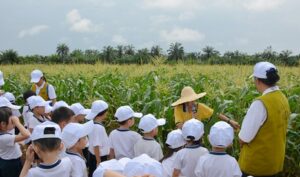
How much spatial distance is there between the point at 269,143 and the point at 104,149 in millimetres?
2141

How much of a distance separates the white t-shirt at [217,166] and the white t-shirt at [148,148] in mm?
942

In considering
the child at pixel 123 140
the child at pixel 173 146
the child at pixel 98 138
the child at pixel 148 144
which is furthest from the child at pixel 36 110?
the child at pixel 173 146

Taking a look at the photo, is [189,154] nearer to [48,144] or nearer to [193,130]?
[193,130]

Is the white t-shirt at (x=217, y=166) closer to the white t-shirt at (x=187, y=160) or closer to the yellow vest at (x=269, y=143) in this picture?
the white t-shirt at (x=187, y=160)

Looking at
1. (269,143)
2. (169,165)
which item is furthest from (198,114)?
(269,143)

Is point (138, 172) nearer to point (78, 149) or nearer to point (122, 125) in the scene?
point (78, 149)

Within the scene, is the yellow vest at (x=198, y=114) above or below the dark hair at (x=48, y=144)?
below

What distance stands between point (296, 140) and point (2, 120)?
393 cm

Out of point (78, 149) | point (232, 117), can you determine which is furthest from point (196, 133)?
point (232, 117)

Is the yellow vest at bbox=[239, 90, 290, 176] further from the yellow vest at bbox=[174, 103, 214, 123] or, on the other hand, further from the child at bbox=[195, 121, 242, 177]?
the yellow vest at bbox=[174, 103, 214, 123]

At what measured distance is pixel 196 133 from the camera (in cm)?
417

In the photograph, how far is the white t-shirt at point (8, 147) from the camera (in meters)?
4.56

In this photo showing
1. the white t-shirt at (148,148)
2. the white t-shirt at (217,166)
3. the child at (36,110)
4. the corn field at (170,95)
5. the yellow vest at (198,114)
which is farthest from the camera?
the child at (36,110)

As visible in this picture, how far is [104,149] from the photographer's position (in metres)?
5.31
